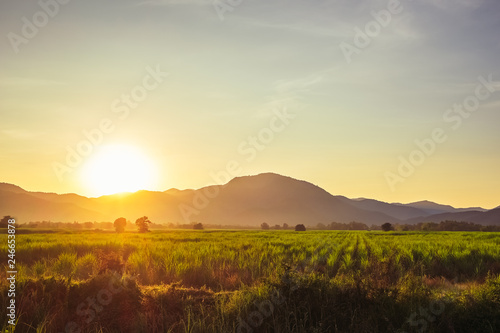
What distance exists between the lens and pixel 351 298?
8.48 m

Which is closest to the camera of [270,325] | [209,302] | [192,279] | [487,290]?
[270,325]

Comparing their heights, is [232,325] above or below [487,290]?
below

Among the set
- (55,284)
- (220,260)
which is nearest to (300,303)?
(55,284)

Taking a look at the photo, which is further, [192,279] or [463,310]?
[192,279]

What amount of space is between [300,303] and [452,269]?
11159 mm

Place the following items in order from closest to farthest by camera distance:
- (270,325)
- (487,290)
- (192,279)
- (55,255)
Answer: (270,325) → (487,290) → (192,279) → (55,255)

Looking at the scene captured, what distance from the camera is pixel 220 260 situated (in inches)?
654

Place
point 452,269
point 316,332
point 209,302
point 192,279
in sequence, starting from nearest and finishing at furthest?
point 316,332 → point 209,302 → point 192,279 → point 452,269

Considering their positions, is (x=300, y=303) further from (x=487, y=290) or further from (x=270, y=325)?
(x=487, y=290)

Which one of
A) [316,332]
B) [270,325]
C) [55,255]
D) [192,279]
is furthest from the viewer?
[55,255]

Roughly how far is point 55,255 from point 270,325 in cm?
1677

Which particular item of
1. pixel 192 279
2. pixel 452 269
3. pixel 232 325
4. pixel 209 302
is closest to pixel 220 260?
pixel 192 279

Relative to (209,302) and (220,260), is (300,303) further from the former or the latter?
(220,260)

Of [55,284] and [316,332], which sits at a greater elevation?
[55,284]
